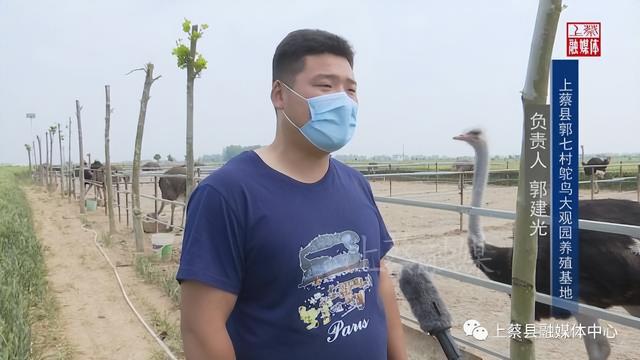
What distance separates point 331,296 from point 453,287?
12.1 ft

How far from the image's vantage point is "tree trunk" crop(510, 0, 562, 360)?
1.41 metres

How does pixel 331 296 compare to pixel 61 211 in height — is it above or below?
above

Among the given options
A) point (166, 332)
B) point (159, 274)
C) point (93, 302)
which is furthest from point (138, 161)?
point (166, 332)

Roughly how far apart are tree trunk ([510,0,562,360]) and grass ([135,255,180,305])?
130 inches

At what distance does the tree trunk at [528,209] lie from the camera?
1413mm

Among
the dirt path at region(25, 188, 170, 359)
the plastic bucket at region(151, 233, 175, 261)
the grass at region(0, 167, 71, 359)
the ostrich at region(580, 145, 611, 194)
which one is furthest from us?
the ostrich at region(580, 145, 611, 194)

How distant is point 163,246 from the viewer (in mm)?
6211

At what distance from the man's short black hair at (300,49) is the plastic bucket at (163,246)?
209 inches

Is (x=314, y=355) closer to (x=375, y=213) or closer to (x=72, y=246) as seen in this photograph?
(x=375, y=213)

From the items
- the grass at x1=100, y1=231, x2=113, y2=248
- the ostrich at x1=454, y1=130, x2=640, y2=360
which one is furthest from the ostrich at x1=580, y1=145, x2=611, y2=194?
the grass at x1=100, y1=231, x2=113, y2=248

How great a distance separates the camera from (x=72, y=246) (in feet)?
24.4

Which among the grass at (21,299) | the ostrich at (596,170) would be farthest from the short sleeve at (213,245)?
the ostrich at (596,170)

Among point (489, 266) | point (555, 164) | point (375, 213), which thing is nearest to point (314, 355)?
point (375, 213)

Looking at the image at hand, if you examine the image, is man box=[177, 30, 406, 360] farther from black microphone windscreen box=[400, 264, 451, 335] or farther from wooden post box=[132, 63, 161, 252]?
wooden post box=[132, 63, 161, 252]
